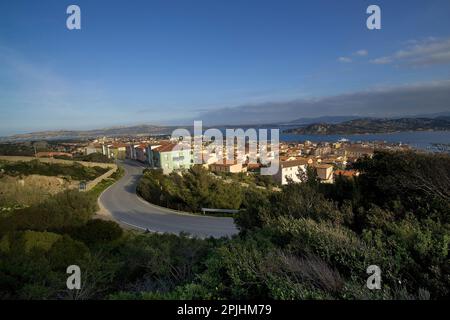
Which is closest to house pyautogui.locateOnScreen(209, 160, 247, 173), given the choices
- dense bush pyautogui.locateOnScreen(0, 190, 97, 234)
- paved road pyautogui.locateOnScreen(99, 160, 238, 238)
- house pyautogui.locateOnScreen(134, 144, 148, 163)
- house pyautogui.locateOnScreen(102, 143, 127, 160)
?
house pyautogui.locateOnScreen(134, 144, 148, 163)

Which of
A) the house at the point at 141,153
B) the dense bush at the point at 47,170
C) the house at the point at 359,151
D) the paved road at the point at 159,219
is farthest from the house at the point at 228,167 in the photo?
the paved road at the point at 159,219

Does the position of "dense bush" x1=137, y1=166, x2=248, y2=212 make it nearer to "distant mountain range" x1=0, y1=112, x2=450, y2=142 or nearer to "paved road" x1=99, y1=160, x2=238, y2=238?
"paved road" x1=99, y1=160, x2=238, y2=238

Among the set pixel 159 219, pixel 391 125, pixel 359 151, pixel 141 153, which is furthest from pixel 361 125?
pixel 159 219

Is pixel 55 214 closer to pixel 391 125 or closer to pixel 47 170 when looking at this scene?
pixel 47 170

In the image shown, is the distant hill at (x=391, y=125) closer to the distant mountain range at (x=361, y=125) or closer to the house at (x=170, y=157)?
the distant mountain range at (x=361, y=125)

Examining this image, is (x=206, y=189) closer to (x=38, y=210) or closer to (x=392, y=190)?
(x=38, y=210)
